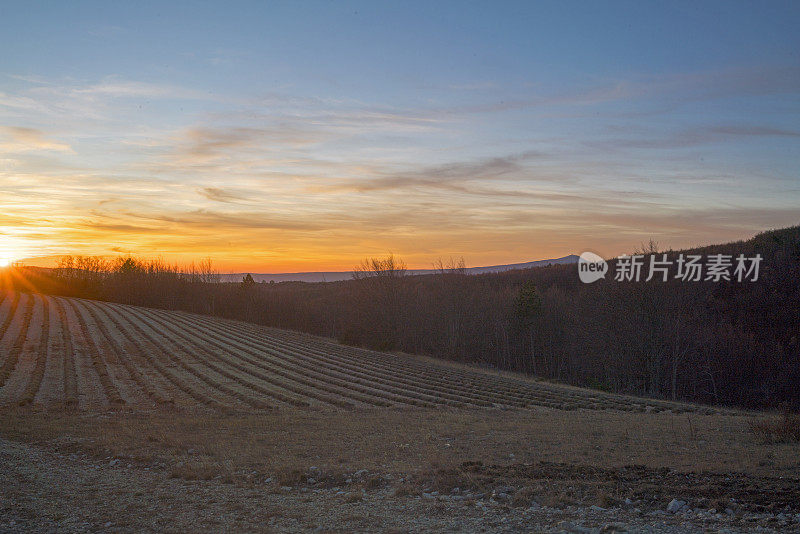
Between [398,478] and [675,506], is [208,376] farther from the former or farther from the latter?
[675,506]

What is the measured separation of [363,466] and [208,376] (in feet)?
86.9

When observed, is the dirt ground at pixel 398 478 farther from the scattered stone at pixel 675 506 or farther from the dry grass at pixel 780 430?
the dry grass at pixel 780 430

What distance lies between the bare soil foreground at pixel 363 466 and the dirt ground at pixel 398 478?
0.04 m

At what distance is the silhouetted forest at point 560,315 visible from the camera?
4650 cm

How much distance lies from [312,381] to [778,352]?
3754 cm

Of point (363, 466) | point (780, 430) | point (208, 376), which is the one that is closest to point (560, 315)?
point (208, 376)

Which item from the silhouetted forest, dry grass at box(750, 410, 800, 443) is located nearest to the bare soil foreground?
dry grass at box(750, 410, 800, 443)

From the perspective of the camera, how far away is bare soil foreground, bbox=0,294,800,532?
7.76 metres

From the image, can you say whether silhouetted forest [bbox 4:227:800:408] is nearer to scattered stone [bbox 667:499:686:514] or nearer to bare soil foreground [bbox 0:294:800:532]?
bare soil foreground [bbox 0:294:800:532]

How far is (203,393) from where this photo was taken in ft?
98.0
